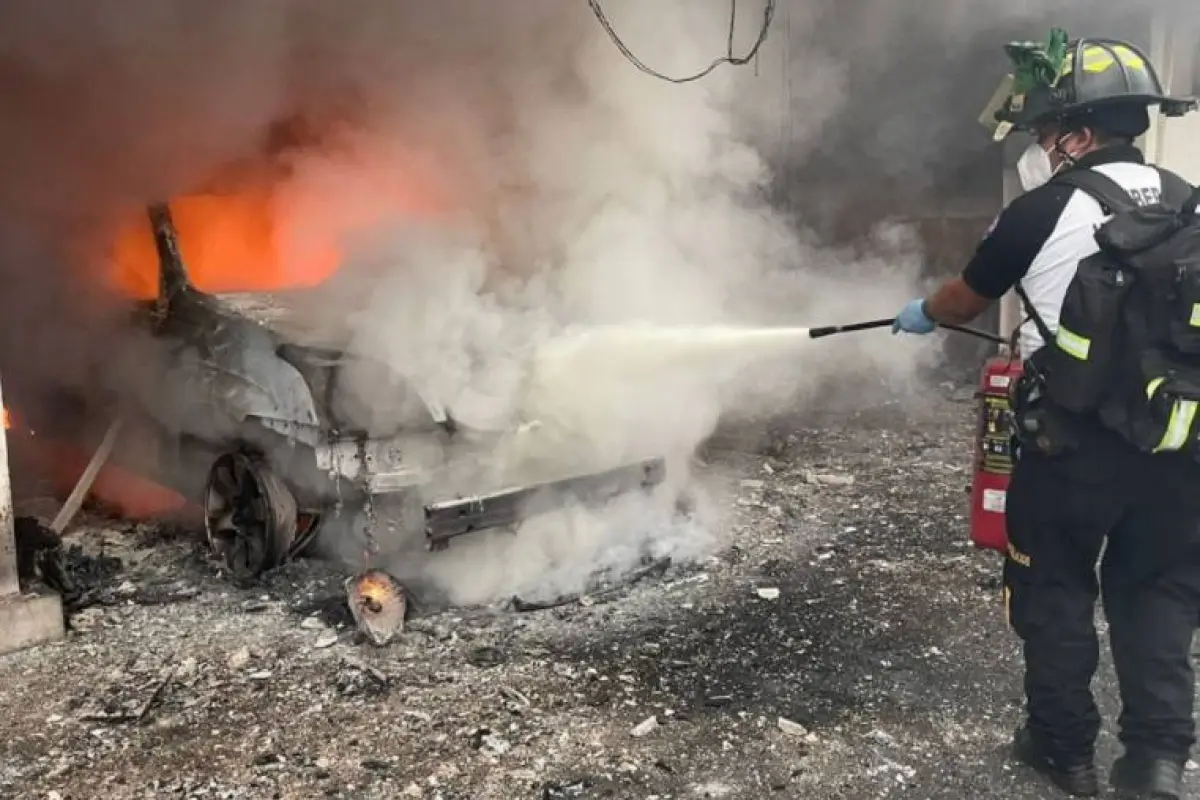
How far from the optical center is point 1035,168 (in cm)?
346

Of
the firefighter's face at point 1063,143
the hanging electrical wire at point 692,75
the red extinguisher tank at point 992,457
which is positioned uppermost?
the hanging electrical wire at point 692,75

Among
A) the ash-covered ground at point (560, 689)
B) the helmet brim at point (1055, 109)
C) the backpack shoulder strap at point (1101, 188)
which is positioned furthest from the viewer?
the ash-covered ground at point (560, 689)

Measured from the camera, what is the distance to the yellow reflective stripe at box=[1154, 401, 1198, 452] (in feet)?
9.54

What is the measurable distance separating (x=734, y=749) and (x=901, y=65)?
7171 mm

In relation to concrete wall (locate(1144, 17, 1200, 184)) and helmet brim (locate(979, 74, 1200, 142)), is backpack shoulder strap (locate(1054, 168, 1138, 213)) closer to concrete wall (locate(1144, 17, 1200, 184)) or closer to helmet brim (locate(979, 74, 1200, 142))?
helmet brim (locate(979, 74, 1200, 142))

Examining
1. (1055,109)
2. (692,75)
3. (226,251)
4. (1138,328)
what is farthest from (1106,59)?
(226,251)

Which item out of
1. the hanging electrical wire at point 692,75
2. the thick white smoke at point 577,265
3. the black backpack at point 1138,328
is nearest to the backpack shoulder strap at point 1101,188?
the black backpack at point 1138,328

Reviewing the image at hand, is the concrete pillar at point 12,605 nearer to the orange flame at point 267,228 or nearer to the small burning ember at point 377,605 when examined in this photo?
the small burning ember at point 377,605

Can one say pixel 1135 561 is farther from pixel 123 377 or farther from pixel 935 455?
pixel 123 377

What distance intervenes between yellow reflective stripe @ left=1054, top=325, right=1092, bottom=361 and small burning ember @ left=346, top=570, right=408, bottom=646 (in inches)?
111

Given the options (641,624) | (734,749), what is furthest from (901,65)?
(734,749)

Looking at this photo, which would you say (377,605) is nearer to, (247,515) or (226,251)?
(247,515)

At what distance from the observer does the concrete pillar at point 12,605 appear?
4.36 metres

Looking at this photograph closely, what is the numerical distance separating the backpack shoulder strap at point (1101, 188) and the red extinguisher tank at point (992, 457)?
1.13 meters
